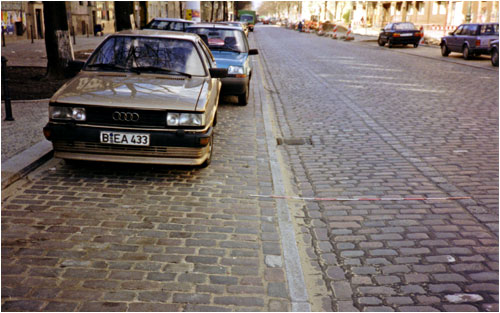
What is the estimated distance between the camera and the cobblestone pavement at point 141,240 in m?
3.26

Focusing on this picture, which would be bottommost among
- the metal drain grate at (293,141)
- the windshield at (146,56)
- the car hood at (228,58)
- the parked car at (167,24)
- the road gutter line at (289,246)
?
the road gutter line at (289,246)

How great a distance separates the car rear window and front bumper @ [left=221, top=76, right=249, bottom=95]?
1713 centimetres

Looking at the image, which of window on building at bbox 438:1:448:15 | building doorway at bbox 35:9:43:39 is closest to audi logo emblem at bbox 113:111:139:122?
building doorway at bbox 35:9:43:39

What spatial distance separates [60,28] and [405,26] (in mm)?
26430

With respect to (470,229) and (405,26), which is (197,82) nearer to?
(470,229)

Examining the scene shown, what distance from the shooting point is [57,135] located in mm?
5422

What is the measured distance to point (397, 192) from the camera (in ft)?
18.1

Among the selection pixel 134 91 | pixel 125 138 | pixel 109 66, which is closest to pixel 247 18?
pixel 109 66

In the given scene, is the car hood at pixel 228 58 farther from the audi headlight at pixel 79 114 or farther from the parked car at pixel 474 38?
the parked car at pixel 474 38

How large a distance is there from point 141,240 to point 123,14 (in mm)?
14526

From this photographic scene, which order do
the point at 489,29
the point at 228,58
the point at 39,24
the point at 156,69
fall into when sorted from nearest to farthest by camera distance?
the point at 156,69 < the point at 228,58 < the point at 489,29 < the point at 39,24

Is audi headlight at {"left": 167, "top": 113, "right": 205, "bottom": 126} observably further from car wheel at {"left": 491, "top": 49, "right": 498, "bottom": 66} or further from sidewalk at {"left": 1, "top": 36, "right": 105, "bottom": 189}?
car wheel at {"left": 491, "top": 49, "right": 498, "bottom": 66}

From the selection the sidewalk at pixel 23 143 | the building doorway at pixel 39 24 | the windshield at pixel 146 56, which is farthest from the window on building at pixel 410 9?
the windshield at pixel 146 56

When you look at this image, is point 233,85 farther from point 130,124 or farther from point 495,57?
point 495,57
